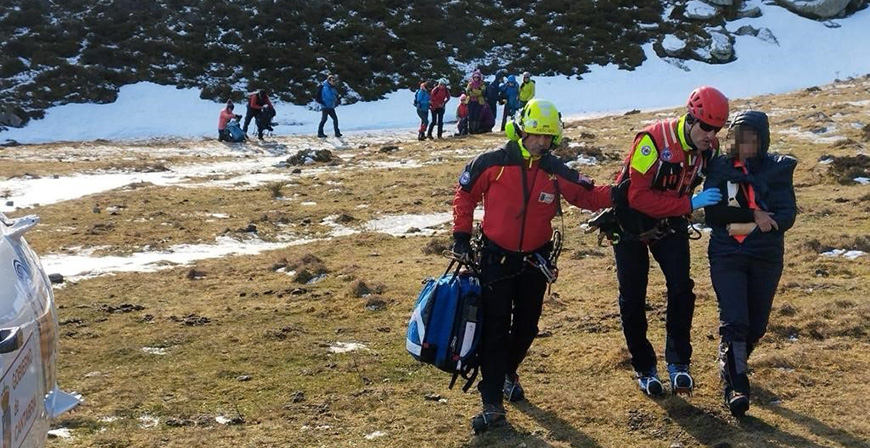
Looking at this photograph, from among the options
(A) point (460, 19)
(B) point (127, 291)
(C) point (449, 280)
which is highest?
(A) point (460, 19)

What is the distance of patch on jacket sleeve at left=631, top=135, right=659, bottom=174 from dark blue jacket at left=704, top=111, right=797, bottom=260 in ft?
1.46

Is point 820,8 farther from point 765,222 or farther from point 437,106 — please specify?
point 765,222

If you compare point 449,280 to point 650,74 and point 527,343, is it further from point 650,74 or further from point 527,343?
point 650,74

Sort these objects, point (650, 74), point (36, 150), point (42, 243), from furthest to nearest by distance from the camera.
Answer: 1. point (650, 74)
2. point (36, 150)
3. point (42, 243)

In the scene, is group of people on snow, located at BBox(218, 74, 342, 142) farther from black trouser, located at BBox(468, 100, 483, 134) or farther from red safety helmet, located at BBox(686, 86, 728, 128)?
red safety helmet, located at BBox(686, 86, 728, 128)

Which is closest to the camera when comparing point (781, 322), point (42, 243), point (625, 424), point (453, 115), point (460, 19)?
point (625, 424)

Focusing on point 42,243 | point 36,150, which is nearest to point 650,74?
point 36,150

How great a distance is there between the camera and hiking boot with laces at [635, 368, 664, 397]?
6.11 m

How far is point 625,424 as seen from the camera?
5.75 metres

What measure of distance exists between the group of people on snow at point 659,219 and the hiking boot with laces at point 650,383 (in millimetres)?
120

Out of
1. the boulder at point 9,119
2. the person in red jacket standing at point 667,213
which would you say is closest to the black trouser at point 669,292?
the person in red jacket standing at point 667,213

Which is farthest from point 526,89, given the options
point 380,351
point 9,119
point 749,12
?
point 749,12

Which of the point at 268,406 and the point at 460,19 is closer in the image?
the point at 268,406

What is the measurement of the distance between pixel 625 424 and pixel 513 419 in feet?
2.43
